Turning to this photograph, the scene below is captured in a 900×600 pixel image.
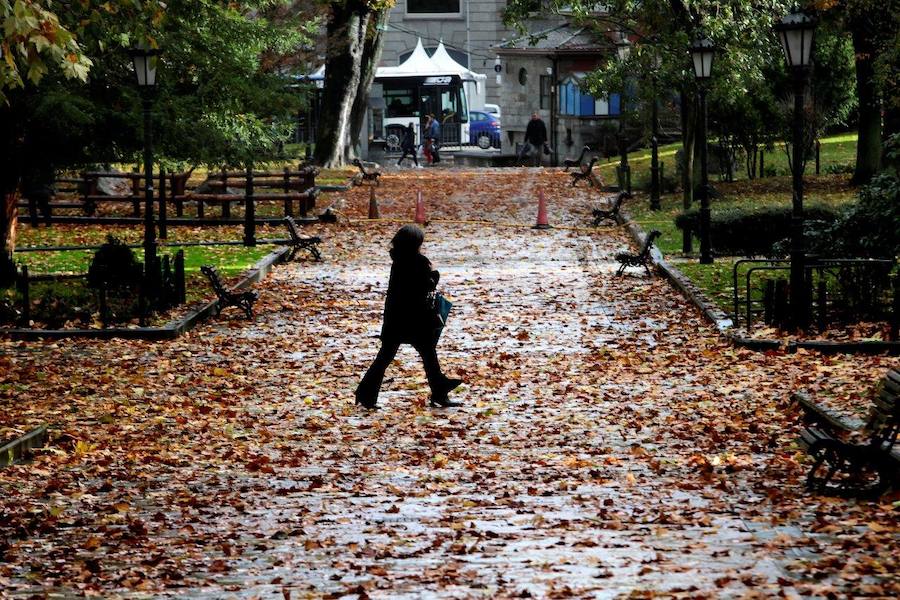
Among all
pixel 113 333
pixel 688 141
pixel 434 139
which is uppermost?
pixel 434 139

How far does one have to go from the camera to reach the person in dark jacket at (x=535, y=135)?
5616 cm

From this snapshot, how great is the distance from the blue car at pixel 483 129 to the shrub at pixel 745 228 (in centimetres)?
4238

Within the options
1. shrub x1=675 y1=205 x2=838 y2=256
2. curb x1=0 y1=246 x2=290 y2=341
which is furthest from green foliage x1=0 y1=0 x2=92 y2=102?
shrub x1=675 y1=205 x2=838 y2=256

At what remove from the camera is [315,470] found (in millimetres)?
11492

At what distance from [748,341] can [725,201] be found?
17551 mm

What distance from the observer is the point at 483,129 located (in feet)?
230

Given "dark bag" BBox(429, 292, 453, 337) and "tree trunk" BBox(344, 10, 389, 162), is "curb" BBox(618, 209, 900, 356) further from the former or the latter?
"tree trunk" BBox(344, 10, 389, 162)

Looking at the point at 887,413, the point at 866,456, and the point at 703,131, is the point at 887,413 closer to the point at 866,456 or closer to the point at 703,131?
the point at 866,456

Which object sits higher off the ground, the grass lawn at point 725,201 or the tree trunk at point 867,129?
the tree trunk at point 867,129

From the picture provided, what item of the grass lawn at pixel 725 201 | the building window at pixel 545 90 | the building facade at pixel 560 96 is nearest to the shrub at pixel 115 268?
the grass lawn at pixel 725 201

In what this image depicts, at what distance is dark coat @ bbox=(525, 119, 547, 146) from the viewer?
5612cm

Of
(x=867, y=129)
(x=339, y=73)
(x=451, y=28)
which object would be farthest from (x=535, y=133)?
(x=451, y=28)

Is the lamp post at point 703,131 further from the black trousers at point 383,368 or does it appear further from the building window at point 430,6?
the building window at point 430,6

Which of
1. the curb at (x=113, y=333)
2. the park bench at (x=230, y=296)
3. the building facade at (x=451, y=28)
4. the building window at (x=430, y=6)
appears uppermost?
the building window at (x=430, y=6)
